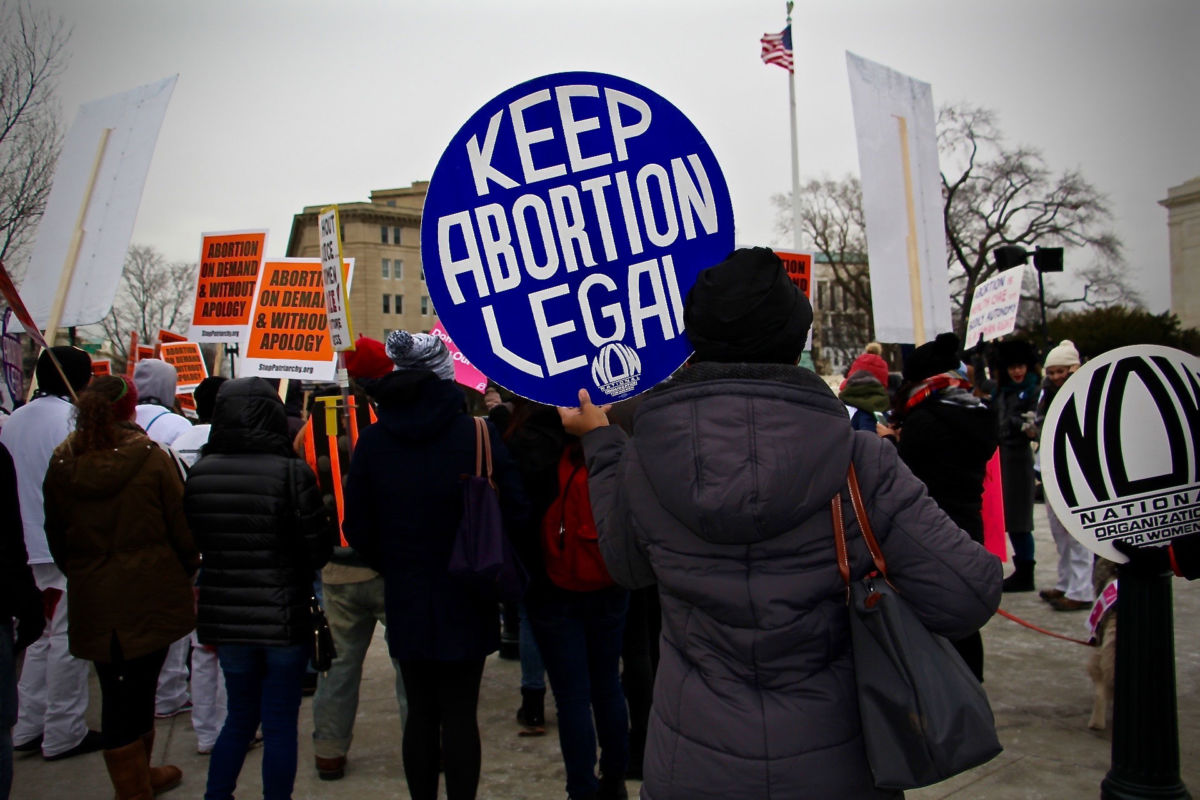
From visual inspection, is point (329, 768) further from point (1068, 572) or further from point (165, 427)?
point (1068, 572)

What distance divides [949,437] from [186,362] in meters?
9.59

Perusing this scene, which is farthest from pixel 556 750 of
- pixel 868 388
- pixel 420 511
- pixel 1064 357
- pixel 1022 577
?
pixel 1022 577

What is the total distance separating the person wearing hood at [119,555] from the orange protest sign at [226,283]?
162 inches

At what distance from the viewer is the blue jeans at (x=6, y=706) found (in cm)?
316

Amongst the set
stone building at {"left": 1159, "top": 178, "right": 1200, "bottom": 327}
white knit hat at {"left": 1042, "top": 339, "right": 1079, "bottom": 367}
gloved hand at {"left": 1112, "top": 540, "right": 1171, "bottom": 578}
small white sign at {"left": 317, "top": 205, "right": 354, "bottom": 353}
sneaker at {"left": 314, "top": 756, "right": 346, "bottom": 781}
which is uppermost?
stone building at {"left": 1159, "top": 178, "right": 1200, "bottom": 327}

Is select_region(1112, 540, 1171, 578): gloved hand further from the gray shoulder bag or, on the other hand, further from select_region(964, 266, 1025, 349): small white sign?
select_region(964, 266, 1025, 349): small white sign

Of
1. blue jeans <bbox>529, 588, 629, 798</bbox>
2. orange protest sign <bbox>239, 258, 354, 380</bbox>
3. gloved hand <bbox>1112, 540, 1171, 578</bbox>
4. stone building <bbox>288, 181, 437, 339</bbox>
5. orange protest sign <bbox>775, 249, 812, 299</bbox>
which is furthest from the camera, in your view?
stone building <bbox>288, 181, 437, 339</bbox>

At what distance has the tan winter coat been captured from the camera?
148 inches

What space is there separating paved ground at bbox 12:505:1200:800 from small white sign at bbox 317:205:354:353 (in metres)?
2.10

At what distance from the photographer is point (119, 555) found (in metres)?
3.82

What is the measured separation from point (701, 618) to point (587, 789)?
1915 mm

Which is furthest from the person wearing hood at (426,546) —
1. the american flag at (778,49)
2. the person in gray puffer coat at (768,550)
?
the american flag at (778,49)

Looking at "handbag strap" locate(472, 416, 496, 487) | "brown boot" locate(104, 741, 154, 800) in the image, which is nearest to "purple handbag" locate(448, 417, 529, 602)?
"handbag strap" locate(472, 416, 496, 487)

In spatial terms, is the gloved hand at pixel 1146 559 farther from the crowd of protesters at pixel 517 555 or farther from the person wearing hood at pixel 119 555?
the person wearing hood at pixel 119 555
